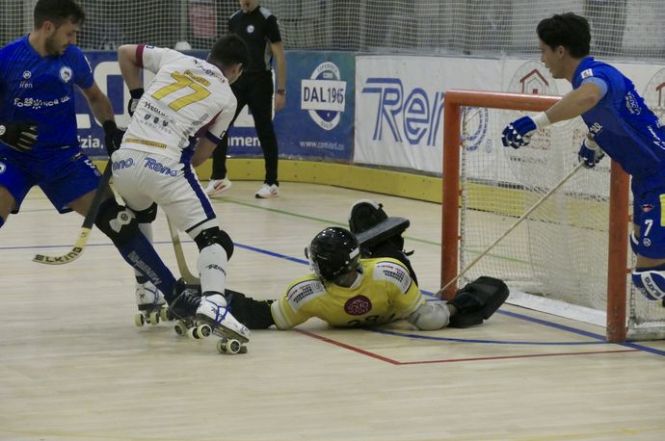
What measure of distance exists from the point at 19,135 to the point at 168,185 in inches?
31.0

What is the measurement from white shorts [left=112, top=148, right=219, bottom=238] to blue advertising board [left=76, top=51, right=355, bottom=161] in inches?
291

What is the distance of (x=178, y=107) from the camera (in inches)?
256

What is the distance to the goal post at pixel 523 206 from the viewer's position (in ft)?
24.5

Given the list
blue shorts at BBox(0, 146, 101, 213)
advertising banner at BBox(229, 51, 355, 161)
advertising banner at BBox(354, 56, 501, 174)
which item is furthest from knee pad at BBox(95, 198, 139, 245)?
advertising banner at BBox(229, 51, 355, 161)

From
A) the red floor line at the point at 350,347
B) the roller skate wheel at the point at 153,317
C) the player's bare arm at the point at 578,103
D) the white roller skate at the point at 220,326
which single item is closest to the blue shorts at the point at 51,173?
the roller skate wheel at the point at 153,317

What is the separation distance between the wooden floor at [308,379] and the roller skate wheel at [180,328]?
0.04 m

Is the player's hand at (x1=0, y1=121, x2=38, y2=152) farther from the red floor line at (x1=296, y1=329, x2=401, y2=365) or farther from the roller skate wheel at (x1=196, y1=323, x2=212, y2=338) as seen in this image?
the red floor line at (x1=296, y1=329, x2=401, y2=365)

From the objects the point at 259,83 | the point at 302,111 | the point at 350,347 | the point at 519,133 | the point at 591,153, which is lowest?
the point at 350,347

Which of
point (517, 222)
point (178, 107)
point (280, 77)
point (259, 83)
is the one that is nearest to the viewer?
point (178, 107)

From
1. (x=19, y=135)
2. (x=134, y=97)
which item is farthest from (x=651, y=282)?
(x=19, y=135)

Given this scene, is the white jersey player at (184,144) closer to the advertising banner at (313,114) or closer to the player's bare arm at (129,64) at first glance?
the player's bare arm at (129,64)

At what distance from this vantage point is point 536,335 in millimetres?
6953

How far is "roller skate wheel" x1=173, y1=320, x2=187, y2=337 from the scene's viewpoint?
22.1 feet

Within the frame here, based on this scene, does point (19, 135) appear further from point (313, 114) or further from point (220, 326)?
point (313, 114)
